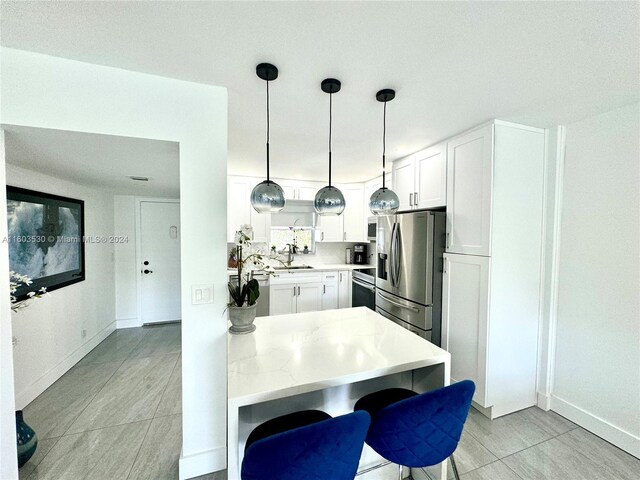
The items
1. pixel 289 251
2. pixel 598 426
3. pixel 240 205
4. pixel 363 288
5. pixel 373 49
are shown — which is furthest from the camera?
pixel 289 251

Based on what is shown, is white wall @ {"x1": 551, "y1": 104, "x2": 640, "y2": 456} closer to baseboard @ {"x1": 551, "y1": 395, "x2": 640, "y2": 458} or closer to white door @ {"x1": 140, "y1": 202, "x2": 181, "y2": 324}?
baseboard @ {"x1": 551, "y1": 395, "x2": 640, "y2": 458}

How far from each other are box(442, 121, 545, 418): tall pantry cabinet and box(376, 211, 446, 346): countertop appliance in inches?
7.0

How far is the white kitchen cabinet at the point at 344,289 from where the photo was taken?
13.3 feet

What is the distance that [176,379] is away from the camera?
2.59 metres

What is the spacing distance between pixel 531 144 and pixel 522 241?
0.81 meters

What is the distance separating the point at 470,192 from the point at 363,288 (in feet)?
6.56

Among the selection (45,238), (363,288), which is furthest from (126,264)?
(363,288)

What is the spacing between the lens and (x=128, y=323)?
396 cm

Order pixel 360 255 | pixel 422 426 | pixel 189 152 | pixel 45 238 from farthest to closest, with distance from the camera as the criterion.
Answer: pixel 360 255, pixel 45 238, pixel 189 152, pixel 422 426

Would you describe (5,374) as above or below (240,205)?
below

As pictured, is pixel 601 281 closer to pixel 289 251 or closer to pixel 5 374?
pixel 289 251

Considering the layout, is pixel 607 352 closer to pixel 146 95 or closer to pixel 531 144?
pixel 531 144

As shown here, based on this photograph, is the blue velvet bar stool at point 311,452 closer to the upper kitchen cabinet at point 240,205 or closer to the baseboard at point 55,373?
the baseboard at point 55,373

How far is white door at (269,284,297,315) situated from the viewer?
145 inches
